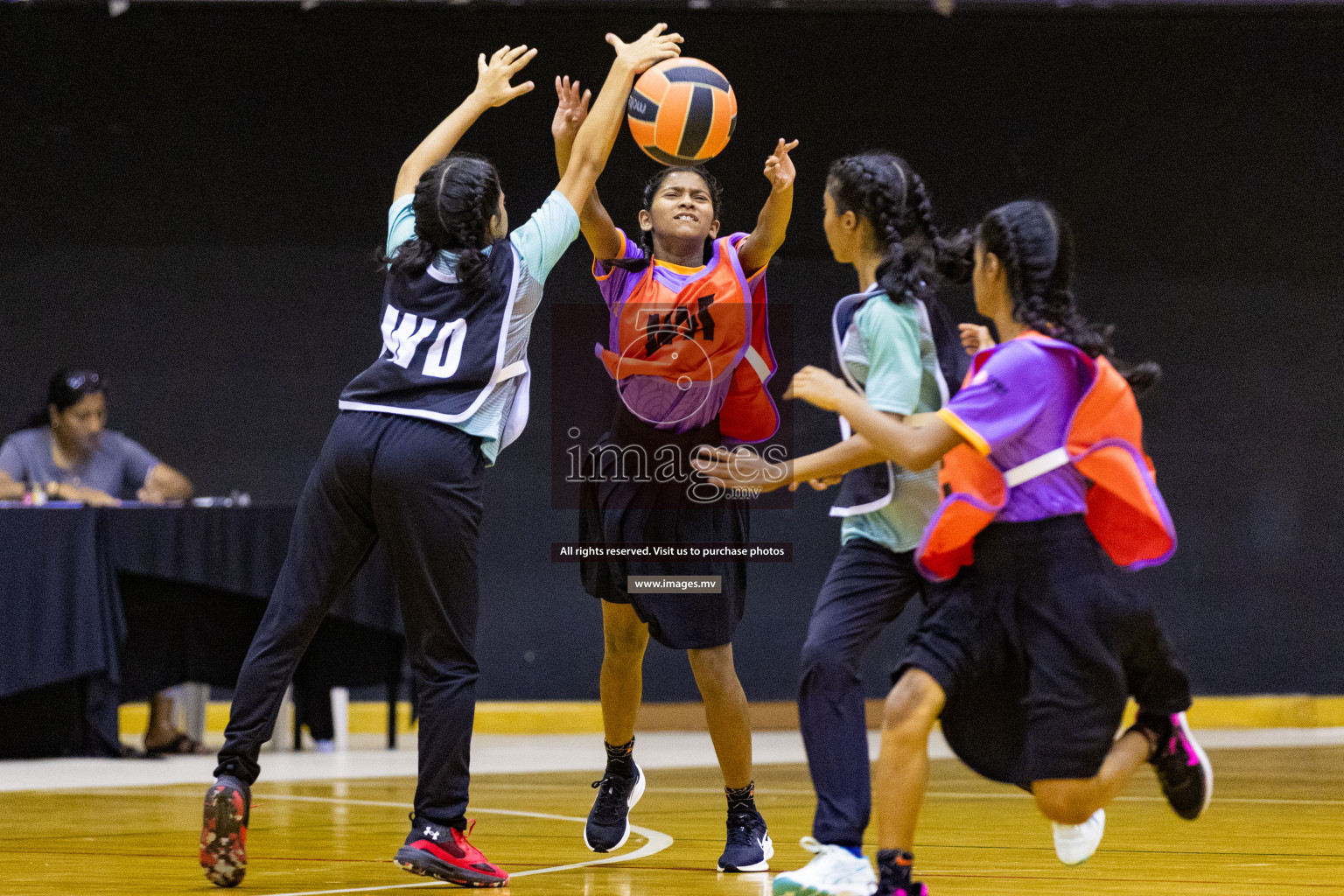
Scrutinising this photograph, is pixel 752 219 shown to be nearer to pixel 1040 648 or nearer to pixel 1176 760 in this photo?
pixel 1176 760

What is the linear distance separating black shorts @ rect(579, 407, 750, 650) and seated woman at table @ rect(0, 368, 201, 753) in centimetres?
412

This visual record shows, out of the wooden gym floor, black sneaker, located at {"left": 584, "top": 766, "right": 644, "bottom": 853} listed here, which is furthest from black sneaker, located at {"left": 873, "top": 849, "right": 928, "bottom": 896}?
black sneaker, located at {"left": 584, "top": 766, "right": 644, "bottom": 853}

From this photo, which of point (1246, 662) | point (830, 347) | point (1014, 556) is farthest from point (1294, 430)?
point (1014, 556)

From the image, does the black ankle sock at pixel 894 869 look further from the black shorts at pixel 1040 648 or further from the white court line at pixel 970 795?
the white court line at pixel 970 795

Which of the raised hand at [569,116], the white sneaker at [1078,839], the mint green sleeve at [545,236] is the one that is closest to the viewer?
the white sneaker at [1078,839]

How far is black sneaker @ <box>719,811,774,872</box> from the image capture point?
3715 millimetres

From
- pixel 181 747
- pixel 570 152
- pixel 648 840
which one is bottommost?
pixel 181 747

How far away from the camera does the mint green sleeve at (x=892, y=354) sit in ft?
10.1

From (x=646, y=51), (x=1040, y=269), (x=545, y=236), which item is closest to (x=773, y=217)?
(x=646, y=51)

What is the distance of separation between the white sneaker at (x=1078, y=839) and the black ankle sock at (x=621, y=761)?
131 cm

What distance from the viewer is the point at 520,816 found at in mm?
4965

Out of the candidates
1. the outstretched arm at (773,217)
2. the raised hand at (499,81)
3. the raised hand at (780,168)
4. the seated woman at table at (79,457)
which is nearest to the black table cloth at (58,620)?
the seated woman at table at (79,457)

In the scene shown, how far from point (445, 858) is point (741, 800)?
0.82 metres

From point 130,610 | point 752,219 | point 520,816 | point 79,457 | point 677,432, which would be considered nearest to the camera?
point 677,432
